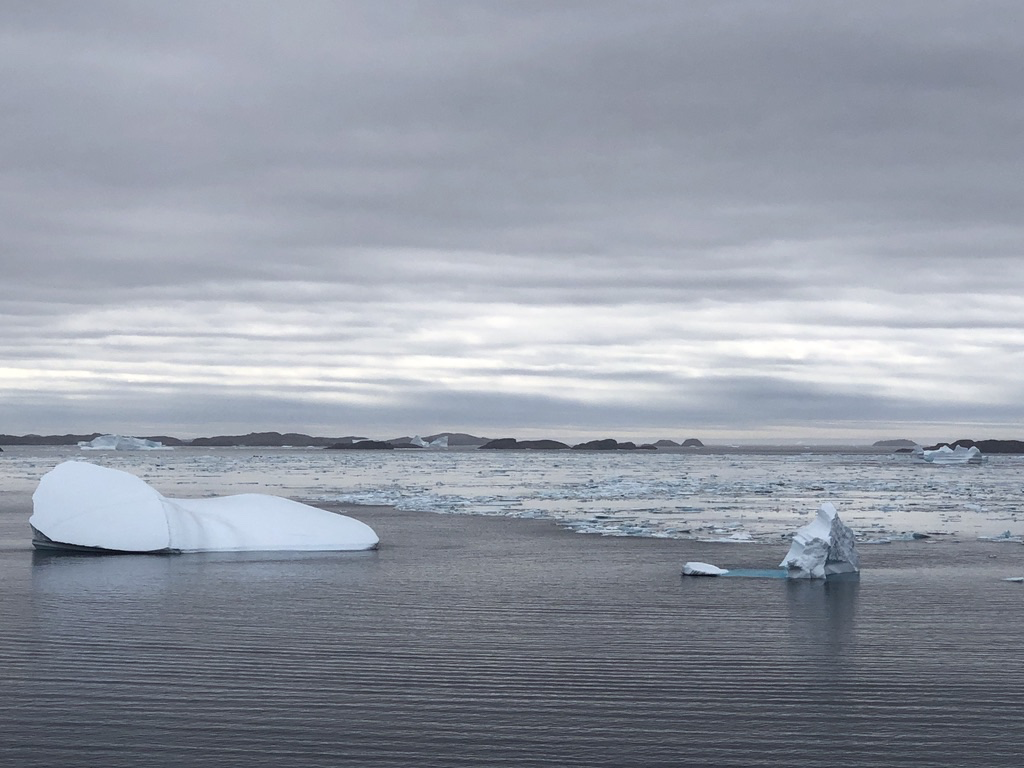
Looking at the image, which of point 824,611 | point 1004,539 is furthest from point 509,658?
point 1004,539

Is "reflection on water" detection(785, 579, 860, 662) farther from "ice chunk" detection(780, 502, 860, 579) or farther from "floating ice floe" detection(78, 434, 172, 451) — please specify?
"floating ice floe" detection(78, 434, 172, 451)

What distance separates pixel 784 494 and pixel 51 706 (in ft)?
102

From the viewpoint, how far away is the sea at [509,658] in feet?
23.3

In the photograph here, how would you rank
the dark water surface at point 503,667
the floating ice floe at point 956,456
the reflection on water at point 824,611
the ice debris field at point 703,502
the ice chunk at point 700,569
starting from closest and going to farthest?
the dark water surface at point 503,667, the reflection on water at point 824,611, the ice chunk at point 700,569, the ice debris field at point 703,502, the floating ice floe at point 956,456

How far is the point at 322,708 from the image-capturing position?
7.89 m

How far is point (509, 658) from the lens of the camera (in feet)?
31.5

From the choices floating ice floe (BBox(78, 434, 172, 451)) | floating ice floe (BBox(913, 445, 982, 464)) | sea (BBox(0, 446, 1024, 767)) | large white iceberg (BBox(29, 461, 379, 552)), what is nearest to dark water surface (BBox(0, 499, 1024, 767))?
sea (BBox(0, 446, 1024, 767))

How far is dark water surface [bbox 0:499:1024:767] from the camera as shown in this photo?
707 cm

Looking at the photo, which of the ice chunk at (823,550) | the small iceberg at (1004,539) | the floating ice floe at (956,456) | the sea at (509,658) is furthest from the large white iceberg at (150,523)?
the floating ice floe at (956,456)

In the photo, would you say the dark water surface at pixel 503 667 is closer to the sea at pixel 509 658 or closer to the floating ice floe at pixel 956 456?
the sea at pixel 509 658

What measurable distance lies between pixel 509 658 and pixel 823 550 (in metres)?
6.74

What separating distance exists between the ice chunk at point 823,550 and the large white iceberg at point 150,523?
22.3 ft

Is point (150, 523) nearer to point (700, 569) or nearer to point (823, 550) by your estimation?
point (700, 569)

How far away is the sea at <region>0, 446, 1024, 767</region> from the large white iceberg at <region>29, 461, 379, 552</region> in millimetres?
460
